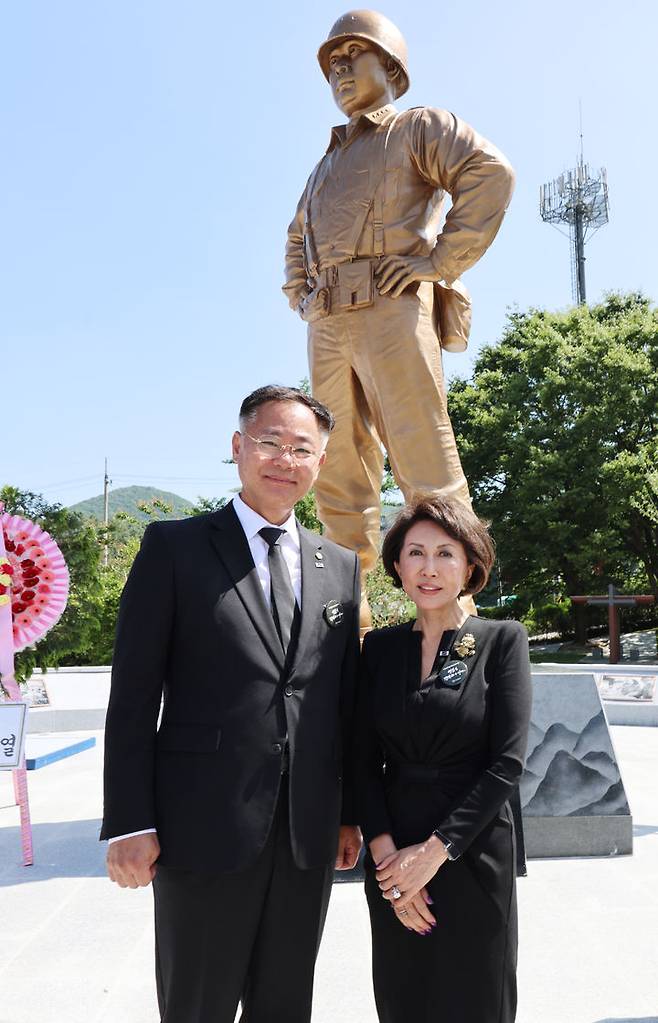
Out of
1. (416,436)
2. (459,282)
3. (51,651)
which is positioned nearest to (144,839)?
(416,436)

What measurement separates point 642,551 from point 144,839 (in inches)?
920

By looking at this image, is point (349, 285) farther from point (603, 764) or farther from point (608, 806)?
point (608, 806)

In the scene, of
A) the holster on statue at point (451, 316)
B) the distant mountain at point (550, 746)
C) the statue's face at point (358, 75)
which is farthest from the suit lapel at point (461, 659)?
the statue's face at point (358, 75)

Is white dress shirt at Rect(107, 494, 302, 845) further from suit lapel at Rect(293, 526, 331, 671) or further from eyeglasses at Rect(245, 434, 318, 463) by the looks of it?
eyeglasses at Rect(245, 434, 318, 463)

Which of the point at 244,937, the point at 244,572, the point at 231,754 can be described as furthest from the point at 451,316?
the point at 244,937

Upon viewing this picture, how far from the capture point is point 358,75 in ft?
14.4

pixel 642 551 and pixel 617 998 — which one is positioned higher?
pixel 642 551

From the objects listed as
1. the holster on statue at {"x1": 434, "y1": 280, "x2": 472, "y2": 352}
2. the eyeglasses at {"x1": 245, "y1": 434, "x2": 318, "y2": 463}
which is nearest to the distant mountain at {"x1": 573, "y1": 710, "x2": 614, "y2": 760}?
the holster on statue at {"x1": 434, "y1": 280, "x2": 472, "y2": 352}

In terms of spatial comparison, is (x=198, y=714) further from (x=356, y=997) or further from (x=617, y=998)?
(x=617, y=998)

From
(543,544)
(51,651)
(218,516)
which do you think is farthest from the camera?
(543,544)

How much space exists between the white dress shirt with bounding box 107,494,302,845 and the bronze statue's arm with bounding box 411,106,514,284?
243 centimetres

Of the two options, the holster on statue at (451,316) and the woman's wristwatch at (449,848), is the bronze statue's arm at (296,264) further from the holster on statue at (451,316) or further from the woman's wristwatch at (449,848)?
the woman's wristwatch at (449,848)

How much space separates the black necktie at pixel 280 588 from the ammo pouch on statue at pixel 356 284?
8.02 feet

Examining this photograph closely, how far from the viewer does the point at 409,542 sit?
2.22m
